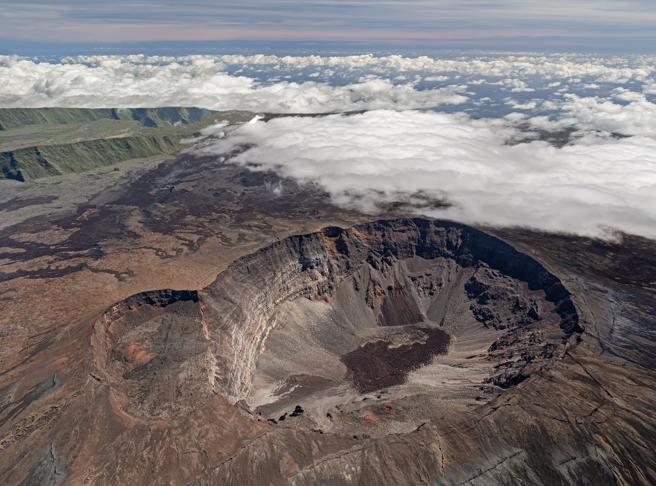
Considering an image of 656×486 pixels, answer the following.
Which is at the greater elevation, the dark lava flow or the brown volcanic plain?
the brown volcanic plain

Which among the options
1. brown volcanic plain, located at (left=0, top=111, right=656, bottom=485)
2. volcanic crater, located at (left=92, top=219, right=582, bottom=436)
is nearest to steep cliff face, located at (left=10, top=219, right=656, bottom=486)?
brown volcanic plain, located at (left=0, top=111, right=656, bottom=485)

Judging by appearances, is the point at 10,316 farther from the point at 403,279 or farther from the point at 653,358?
the point at 653,358

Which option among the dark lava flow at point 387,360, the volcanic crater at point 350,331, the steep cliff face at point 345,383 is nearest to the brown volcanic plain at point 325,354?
the steep cliff face at point 345,383

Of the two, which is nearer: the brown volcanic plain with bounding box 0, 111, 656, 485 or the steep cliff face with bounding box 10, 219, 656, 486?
the steep cliff face with bounding box 10, 219, 656, 486

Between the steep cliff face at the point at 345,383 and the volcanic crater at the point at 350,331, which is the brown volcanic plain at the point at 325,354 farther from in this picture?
the volcanic crater at the point at 350,331

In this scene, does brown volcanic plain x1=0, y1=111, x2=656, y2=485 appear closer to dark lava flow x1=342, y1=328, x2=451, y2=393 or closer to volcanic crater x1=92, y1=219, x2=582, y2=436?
volcanic crater x1=92, y1=219, x2=582, y2=436
